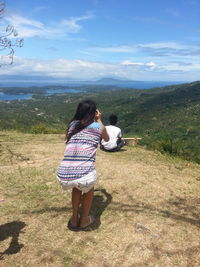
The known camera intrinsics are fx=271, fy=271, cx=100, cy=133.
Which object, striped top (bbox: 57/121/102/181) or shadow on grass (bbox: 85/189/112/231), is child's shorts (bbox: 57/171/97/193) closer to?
striped top (bbox: 57/121/102/181)

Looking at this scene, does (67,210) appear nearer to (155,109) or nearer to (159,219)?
(159,219)

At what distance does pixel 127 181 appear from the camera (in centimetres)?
623

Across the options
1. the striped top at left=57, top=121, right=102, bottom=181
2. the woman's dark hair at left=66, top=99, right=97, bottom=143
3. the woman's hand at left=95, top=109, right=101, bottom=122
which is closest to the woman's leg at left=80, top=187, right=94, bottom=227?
the striped top at left=57, top=121, right=102, bottom=181

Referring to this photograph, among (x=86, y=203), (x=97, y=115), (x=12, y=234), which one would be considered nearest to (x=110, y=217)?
(x=86, y=203)

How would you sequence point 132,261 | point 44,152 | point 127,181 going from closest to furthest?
point 132,261 < point 127,181 < point 44,152

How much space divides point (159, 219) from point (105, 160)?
142 inches

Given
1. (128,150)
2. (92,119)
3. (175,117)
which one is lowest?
(175,117)

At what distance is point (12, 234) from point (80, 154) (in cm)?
163

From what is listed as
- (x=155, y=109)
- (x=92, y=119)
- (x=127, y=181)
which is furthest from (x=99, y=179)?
(x=155, y=109)

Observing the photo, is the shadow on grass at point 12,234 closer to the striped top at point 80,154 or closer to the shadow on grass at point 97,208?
the shadow on grass at point 97,208

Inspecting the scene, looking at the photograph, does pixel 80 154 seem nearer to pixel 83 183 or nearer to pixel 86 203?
pixel 83 183

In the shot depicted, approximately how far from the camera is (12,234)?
4152 mm

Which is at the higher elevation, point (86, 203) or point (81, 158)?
point (81, 158)

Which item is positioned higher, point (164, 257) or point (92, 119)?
point (92, 119)
